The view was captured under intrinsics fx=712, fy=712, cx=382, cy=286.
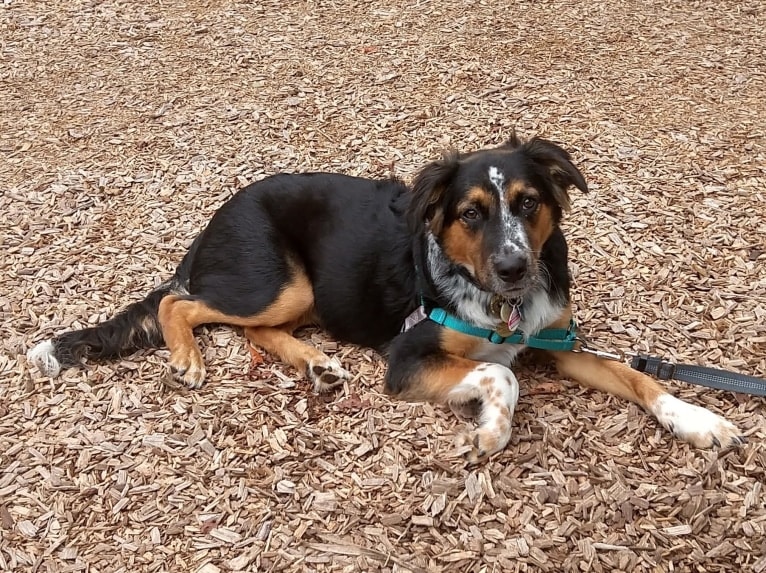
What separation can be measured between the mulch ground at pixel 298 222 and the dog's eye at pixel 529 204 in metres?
1.13

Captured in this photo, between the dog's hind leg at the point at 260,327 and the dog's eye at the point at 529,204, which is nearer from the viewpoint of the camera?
the dog's eye at the point at 529,204

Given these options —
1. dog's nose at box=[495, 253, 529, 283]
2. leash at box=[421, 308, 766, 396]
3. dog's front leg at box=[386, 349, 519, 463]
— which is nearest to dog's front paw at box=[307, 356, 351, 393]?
dog's front leg at box=[386, 349, 519, 463]

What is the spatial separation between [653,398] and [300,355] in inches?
83.2

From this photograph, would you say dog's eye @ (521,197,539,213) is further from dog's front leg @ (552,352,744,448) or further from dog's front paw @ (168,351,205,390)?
dog's front paw @ (168,351,205,390)

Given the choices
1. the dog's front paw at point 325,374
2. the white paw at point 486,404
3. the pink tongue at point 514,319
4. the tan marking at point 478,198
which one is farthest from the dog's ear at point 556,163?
the dog's front paw at point 325,374

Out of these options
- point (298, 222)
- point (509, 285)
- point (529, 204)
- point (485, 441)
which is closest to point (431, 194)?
point (529, 204)

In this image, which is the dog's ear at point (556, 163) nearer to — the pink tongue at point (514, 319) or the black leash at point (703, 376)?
the pink tongue at point (514, 319)

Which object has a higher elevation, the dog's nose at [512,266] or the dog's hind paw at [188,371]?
the dog's nose at [512,266]

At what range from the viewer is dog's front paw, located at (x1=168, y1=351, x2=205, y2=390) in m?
4.39

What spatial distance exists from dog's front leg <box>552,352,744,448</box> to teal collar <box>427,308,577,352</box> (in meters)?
0.16

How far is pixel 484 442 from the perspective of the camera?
3727 millimetres

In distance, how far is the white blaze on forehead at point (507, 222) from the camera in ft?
12.3

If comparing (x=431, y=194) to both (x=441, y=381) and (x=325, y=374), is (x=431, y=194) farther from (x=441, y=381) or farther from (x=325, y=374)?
(x=325, y=374)

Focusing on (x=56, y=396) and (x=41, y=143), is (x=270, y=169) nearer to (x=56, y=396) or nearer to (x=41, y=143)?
(x=41, y=143)
